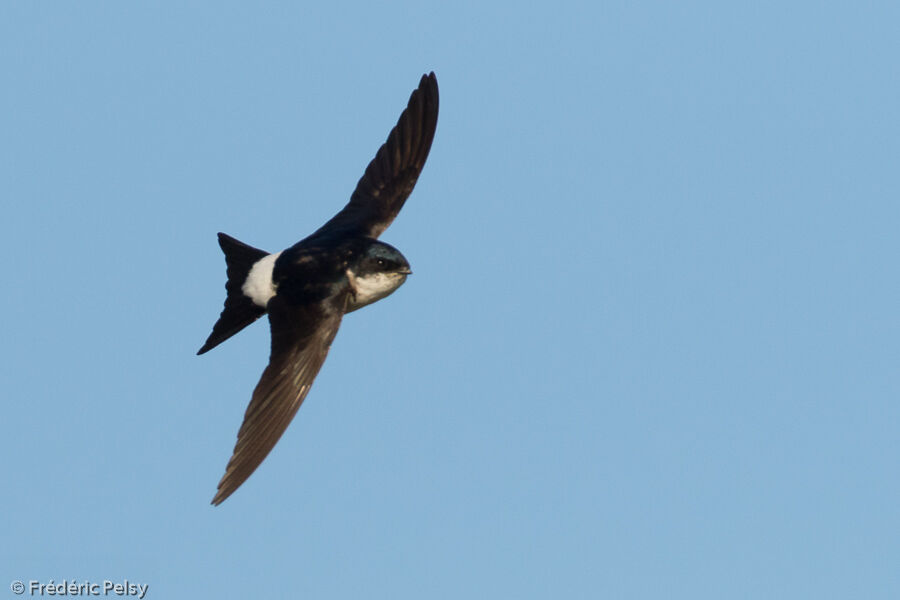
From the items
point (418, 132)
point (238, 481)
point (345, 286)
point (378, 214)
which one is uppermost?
point (418, 132)

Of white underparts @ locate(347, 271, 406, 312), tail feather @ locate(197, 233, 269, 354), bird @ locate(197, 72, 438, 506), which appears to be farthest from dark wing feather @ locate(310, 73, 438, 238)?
white underparts @ locate(347, 271, 406, 312)

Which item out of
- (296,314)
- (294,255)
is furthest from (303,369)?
(294,255)

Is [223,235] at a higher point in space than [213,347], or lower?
higher

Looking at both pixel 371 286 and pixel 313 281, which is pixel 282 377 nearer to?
pixel 313 281

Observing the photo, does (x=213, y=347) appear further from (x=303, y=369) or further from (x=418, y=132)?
(x=418, y=132)

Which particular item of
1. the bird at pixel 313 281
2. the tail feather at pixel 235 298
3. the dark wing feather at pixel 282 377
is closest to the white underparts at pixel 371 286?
the bird at pixel 313 281

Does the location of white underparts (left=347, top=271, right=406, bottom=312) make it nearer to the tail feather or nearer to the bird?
the bird

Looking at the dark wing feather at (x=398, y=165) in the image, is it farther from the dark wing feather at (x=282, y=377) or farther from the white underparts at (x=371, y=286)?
the dark wing feather at (x=282, y=377)
